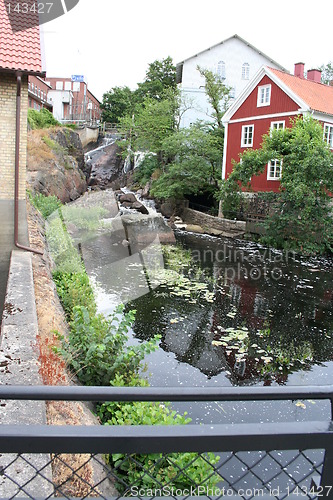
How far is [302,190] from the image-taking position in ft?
68.5

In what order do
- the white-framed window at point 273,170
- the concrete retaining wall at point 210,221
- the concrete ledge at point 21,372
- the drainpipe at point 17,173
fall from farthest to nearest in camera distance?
the white-framed window at point 273,170
the concrete retaining wall at point 210,221
the drainpipe at point 17,173
the concrete ledge at point 21,372

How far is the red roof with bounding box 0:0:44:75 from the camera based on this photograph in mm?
9738

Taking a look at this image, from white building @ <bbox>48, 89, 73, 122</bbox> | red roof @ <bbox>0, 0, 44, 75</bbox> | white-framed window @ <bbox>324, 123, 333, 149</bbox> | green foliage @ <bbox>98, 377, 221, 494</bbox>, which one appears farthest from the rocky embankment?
white building @ <bbox>48, 89, 73, 122</bbox>

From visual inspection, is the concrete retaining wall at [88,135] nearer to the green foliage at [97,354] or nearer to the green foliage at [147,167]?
the green foliage at [147,167]

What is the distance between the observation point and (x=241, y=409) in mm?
6980

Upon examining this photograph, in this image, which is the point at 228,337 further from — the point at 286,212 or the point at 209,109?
the point at 209,109

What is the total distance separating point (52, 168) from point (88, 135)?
2627 cm

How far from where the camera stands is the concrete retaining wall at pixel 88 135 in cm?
4859

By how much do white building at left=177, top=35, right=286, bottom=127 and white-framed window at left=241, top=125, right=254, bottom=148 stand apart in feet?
31.6

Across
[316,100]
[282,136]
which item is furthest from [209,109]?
[282,136]

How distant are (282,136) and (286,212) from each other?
163 inches

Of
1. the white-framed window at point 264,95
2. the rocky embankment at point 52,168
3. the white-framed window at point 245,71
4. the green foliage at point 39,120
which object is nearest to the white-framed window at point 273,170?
the white-framed window at point 264,95

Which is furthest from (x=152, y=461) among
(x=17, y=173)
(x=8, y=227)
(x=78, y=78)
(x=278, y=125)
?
(x=78, y=78)

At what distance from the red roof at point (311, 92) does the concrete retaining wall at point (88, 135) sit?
87.8 feet
